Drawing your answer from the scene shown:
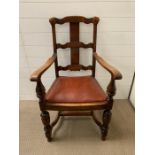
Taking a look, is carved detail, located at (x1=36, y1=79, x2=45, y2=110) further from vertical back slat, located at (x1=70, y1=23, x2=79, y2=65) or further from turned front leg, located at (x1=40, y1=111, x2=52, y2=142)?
vertical back slat, located at (x1=70, y1=23, x2=79, y2=65)

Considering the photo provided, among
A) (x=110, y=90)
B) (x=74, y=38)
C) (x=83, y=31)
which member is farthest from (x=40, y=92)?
(x=83, y=31)

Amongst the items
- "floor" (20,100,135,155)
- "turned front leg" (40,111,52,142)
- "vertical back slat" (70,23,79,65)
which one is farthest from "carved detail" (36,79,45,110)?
"vertical back slat" (70,23,79,65)

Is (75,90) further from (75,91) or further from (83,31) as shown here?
(83,31)

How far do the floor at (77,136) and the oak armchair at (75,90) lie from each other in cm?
9

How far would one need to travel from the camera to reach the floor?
1.59m

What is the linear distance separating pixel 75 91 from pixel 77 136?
0.42 metres

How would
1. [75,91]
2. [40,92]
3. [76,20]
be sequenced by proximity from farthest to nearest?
[76,20] < [75,91] < [40,92]

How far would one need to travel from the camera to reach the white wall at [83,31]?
1.71 metres

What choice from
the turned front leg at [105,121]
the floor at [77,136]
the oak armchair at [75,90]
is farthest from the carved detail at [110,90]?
the floor at [77,136]

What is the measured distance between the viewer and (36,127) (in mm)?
1851

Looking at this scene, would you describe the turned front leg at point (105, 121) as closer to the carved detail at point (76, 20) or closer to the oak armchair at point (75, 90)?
the oak armchair at point (75, 90)

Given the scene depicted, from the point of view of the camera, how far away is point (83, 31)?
6.05ft
